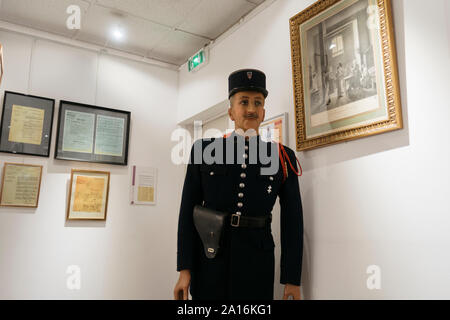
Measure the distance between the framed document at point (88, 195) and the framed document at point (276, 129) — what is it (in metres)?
1.39

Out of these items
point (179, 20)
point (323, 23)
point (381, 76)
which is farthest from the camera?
point (179, 20)

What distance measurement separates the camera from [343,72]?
1606 mm

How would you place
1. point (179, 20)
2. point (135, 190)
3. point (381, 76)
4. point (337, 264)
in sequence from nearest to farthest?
point (381, 76)
point (337, 264)
point (179, 20)
point (135, 190)

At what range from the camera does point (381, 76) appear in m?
1.43

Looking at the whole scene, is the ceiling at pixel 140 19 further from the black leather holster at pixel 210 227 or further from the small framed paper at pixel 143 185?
the black leather holster at pixel 210 227

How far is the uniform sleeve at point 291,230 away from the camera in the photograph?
154 centimetres

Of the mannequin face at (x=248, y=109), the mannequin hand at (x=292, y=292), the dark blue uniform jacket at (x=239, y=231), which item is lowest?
the mannequin hand at (x=292, y=292)

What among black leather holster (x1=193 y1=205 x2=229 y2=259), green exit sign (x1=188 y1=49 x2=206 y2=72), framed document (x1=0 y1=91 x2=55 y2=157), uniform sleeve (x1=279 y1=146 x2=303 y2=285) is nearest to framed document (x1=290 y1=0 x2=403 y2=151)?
uniform sleeve (x1=279 y1=146 x2=303 y2=285)

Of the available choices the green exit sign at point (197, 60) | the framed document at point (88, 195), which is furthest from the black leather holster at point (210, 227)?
the green exit sign at point (197, 60)
